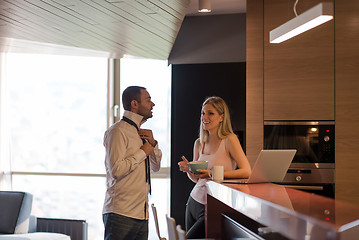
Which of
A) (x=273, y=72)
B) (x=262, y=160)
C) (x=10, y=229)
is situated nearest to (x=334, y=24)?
(x=273, y=72)

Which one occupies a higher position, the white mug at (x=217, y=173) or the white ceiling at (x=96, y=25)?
the white ceiling at (x=96, y=25)

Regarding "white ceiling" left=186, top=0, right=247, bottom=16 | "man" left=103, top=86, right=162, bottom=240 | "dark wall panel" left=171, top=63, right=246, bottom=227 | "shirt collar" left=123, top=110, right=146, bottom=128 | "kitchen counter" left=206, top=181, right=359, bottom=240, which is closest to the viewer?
"kitchen counter" left=206, top=181, right=359, bottom=240

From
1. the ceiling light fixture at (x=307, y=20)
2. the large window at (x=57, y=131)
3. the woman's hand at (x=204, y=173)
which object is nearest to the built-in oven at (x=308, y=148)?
the woman's hand at (x=204, y=173)

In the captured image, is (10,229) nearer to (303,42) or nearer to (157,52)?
(157,52)

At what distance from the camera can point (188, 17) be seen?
5789 millimetres

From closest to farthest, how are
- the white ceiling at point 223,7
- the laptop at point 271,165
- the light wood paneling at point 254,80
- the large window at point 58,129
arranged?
the laptop at point 271,165 < the light wood paneling at point 254,80 < the white ceiling at point 223,7 < the large window at point 58,129

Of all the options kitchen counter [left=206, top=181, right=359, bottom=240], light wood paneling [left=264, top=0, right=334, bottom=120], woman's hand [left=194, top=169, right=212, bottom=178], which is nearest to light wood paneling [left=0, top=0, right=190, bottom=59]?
light wood paneling [left=264, top=0, right=334, bottom=120]

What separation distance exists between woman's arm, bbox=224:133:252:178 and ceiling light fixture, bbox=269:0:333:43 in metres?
0.82

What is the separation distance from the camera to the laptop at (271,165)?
276 cm

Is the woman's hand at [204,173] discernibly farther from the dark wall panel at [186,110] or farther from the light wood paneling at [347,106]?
the dark wall panel at [186,110]

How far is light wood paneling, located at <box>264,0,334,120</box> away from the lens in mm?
4469

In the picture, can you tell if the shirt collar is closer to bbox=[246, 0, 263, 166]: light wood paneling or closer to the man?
the man

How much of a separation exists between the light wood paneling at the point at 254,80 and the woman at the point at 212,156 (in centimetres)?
100

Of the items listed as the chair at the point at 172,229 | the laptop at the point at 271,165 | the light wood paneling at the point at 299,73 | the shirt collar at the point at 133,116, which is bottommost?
the chair at the point at 172,229
